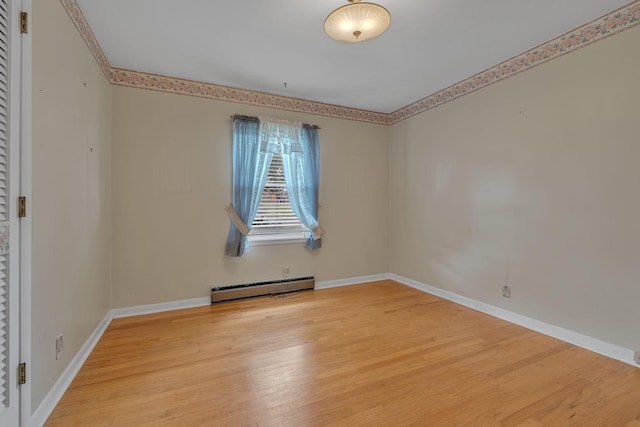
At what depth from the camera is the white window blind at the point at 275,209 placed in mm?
3787

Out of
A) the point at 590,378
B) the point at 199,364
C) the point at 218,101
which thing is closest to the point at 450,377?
the point at 590,378

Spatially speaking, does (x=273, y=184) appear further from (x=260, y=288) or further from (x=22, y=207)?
(x=22, y=207)

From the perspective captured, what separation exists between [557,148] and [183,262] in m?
4.11

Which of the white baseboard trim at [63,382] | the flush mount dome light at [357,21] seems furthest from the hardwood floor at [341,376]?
the flush mount dome light at [357,21]

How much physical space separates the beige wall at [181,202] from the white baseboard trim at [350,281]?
90 mm

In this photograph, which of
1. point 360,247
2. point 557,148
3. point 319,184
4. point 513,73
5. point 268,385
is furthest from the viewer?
point 360,247

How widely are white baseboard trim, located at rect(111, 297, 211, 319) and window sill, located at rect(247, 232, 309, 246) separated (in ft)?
2.97

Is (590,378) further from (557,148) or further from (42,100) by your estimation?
(42,100)

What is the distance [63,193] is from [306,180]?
2598mm

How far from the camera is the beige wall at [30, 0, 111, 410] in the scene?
5.03ft

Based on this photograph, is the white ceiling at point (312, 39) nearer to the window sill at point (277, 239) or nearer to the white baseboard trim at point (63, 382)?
the window sill at point (277, 239)

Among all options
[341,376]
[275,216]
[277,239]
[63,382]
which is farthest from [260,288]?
[63,382]

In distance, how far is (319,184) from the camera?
13.2 feet

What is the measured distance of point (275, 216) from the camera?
3873 millimetres
